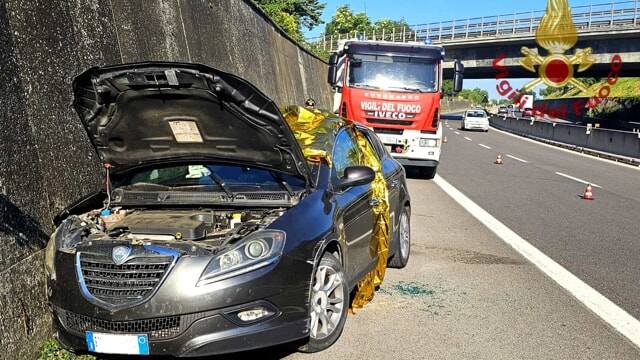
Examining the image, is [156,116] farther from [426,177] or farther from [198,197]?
[426,177]

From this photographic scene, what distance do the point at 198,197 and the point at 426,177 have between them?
11260 millimetres

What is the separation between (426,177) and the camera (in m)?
15.3

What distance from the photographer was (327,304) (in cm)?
427

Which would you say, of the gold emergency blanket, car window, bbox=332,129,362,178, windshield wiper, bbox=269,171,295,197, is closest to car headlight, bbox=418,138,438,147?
the gold emergency blanket

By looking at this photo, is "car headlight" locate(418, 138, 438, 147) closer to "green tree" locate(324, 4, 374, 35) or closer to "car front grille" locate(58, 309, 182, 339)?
"car front grille" locate(58, 309, 182, 339)

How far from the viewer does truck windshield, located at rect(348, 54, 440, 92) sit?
14969 mm

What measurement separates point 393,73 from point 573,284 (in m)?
9.90

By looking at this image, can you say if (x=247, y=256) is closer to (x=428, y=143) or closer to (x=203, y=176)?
(x=203, y=176)

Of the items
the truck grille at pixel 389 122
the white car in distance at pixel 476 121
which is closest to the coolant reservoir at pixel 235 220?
the truck grille at pixel 389 122

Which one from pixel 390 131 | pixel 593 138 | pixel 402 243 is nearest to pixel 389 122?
pixel 390 131

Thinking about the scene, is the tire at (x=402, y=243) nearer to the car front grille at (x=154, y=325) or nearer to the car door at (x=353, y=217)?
the car door at (x=353, y=217)

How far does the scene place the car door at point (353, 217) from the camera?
15.4 feet

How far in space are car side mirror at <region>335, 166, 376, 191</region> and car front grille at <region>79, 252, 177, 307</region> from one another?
1646 mm

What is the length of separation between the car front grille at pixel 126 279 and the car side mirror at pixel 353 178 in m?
1.65
